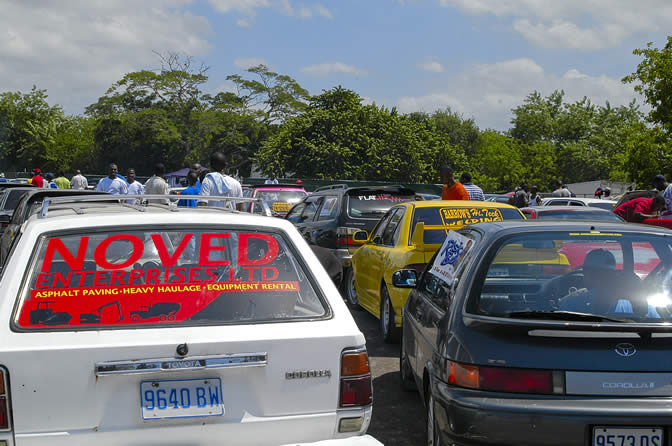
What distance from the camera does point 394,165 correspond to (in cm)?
5303

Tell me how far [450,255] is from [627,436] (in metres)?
1.84

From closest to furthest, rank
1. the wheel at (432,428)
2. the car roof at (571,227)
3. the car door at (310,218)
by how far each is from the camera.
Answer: the wheel at (432,428) < the car roof at (571,227) < the car door at (310,218)

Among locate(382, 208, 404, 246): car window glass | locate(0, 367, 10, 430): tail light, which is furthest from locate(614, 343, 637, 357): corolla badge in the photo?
locate(382, 208, 404, 246): car window glass

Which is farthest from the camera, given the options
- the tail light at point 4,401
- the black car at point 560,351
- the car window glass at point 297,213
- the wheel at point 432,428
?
the car window glass at point 297,213

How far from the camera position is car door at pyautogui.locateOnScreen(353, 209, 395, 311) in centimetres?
895

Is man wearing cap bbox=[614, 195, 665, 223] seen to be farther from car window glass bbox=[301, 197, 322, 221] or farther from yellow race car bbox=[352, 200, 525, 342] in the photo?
car window glass bbox=[301, 197, 322, 221]

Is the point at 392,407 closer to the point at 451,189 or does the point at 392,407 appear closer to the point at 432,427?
the point at 432,427

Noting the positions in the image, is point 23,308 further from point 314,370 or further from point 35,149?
point 35,149

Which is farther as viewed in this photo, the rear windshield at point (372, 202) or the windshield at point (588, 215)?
the rear windshield at point (372, 202)

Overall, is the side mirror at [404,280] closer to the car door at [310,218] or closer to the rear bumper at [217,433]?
the rear bumper at [217,433]

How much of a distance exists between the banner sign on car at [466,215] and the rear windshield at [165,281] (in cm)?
488

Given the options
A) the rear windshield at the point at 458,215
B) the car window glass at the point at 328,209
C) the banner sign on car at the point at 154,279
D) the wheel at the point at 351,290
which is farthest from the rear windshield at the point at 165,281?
the car window glass at the point at 328,209

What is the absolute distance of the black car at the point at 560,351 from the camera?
3.41m

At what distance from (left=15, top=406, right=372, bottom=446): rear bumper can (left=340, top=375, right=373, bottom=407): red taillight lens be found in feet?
0.11
